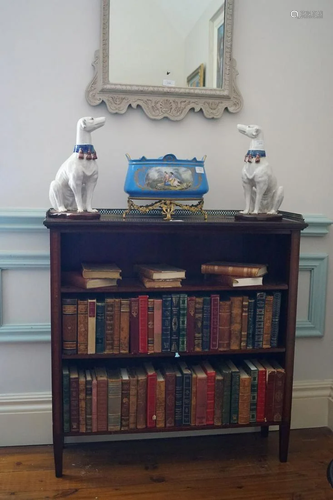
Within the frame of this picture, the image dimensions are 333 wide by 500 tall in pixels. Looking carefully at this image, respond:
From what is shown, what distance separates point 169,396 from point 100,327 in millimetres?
378

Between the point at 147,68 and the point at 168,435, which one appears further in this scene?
the point at 168,435

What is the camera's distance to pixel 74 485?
79.9 inches

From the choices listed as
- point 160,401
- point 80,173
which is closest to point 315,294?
point 160,401

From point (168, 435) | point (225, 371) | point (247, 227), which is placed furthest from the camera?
point (168, 435)

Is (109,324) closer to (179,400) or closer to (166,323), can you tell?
(166,323)

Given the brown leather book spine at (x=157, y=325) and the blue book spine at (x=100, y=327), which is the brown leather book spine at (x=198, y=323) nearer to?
the brown leather book spine at (x=157, y=325)

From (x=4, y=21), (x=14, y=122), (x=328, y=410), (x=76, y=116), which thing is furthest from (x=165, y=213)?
(x=328, y=410)

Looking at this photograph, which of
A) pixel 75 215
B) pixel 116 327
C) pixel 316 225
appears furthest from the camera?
pixel 316 225

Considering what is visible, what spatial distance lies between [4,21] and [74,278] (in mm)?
1023

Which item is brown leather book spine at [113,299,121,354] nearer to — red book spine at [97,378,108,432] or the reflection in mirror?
red book spine at [97,378,108,432]

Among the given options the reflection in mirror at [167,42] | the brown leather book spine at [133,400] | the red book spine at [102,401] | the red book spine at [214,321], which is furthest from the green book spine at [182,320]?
the reflection in mirror at [167,42]

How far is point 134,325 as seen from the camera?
2031 millimetres

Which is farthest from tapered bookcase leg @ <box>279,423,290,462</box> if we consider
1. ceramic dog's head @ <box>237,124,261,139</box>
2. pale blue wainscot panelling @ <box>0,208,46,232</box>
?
pale blue wainscot panelling @ <box>0,208,46,232</box>

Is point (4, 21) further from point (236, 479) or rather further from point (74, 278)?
point (236, 479)
